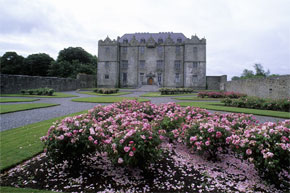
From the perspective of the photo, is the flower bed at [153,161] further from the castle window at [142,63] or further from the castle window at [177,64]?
the castle window at [142,63]

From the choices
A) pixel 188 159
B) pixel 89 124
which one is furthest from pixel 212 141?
pixel 89 124

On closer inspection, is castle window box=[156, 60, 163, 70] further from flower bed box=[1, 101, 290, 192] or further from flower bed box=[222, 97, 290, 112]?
flower bed box=[1, 101, 290, 192]

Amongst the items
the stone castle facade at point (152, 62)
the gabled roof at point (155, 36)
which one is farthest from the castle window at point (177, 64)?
the gabled roof at point (155, 36)

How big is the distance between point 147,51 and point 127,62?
20.9 ft

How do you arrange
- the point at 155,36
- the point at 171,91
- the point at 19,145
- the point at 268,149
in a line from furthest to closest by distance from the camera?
1. the point at 155,36
2. the point at 171,91
3. the point at 19,145
4. the point at 268,149

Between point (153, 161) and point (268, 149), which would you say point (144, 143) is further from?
point (268, 149)

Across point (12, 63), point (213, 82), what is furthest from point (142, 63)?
point (12, 63)

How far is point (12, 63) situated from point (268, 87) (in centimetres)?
7314

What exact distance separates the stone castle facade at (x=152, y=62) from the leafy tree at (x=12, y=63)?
31.5m

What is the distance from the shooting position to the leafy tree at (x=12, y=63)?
198ft

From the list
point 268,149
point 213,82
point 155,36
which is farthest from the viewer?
point 155,36

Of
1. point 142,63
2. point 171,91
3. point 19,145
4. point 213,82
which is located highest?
point 142,63

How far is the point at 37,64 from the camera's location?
2542 inches

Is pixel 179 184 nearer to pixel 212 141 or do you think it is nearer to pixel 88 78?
pixel 212 141
